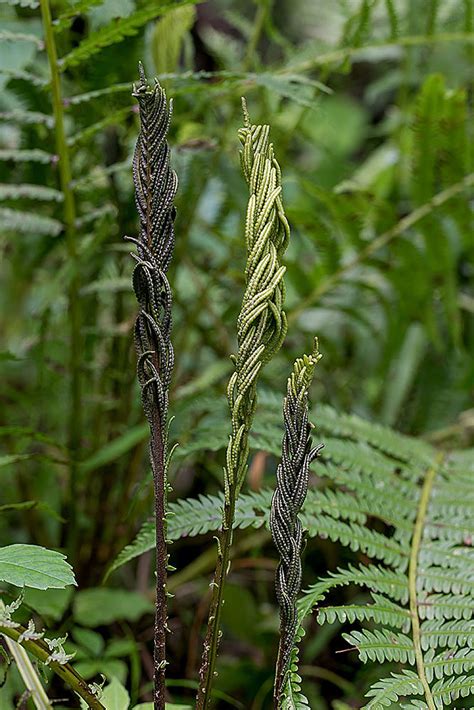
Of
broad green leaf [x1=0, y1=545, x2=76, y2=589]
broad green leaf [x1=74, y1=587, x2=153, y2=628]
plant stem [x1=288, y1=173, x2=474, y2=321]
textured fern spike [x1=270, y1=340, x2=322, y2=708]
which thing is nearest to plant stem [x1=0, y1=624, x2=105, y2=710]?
broad green leaf [x1=0, y1=545, x2=76, y2=589]

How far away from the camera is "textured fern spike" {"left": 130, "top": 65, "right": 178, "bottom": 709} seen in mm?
497

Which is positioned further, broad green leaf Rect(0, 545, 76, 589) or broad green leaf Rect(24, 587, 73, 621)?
broad green leaf Rect(24, 587, 73, 621)

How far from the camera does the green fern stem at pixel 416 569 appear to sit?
1.86 feet

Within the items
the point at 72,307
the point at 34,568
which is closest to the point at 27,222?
the point at 72,307

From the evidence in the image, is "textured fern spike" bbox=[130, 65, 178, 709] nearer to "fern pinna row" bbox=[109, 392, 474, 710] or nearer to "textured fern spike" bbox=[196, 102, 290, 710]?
"textured fern spike" bbox=[196, 102, 290, 710]

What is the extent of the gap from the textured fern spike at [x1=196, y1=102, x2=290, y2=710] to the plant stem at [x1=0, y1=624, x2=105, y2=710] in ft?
0.38

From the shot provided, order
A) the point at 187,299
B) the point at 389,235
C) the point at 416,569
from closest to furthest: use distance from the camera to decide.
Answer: the point at 416,569 < the point at 389,235 < the point at 187,299

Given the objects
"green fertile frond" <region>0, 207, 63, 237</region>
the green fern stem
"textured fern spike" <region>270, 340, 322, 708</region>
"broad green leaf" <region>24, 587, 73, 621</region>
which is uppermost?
"green fertile frond" <region>0, 207, 63, 237</region>

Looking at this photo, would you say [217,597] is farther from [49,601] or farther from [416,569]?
[49,601]

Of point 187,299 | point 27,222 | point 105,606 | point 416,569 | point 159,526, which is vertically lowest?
point 105,606

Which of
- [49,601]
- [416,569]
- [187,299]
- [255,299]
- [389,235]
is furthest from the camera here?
[187,299]

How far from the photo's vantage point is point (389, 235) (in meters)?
1.22

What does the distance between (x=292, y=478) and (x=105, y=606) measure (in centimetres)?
57

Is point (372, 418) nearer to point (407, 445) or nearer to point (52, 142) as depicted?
point (407, 445)
